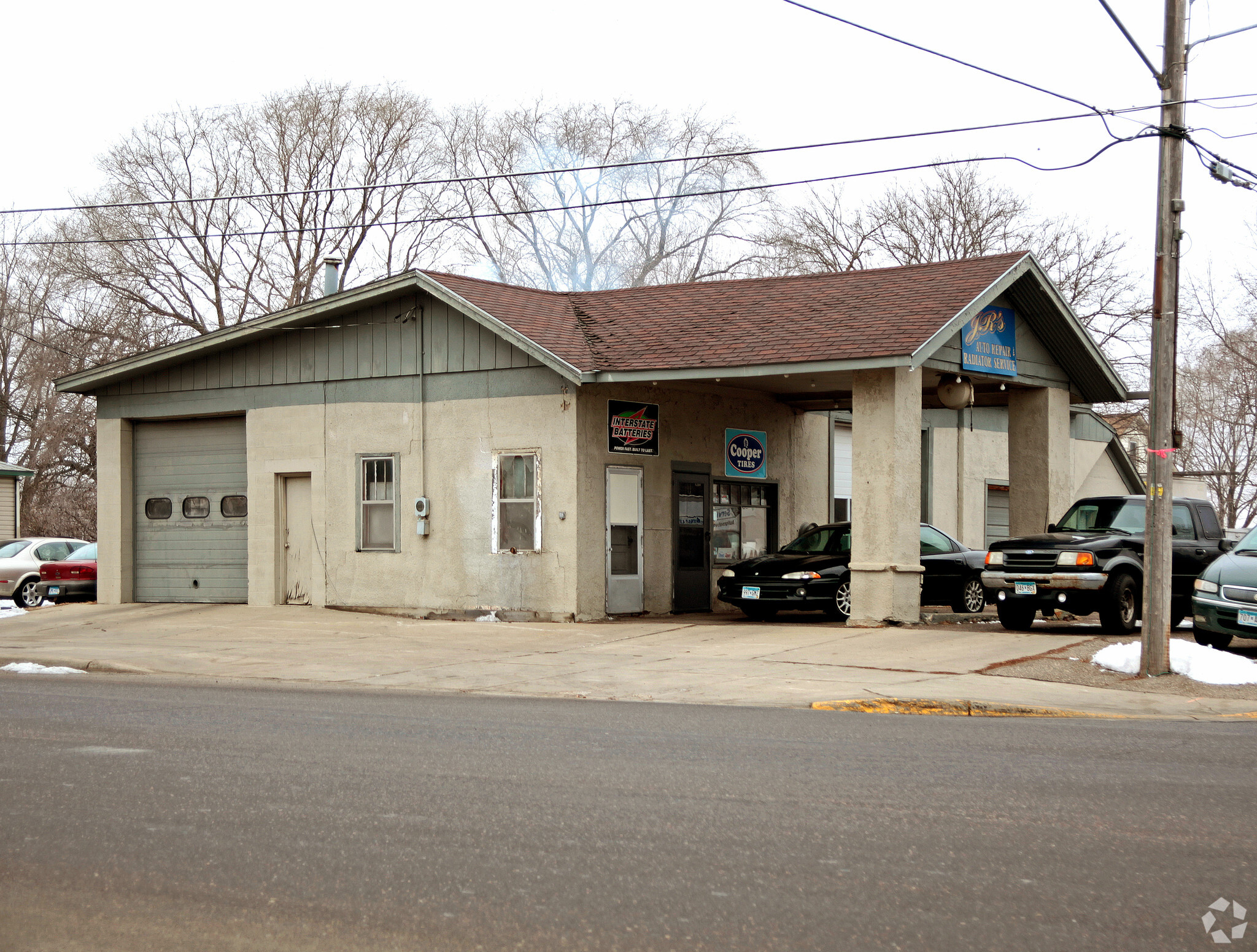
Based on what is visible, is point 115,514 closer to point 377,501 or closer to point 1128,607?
point 377,501

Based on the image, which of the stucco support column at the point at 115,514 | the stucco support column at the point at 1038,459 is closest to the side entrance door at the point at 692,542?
the stucco support column at the point at 1038,459

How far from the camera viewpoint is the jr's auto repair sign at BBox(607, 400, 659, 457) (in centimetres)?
1906

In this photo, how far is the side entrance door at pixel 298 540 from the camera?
20828 millimetres

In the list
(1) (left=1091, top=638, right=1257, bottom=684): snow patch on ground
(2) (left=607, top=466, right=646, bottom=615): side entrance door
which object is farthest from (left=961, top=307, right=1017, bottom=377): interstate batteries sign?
(1) (left=1091, top=638, right=1257, bottom=684): snow patch on ground

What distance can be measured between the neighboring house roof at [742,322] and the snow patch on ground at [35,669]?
7401mm

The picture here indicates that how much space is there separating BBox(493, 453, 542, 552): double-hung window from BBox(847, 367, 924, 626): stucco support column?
472 centimetres

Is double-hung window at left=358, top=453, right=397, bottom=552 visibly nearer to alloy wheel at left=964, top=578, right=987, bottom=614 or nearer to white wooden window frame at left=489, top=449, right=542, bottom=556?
white wooden window frame at left=489, top=449, right=542, bottom=556

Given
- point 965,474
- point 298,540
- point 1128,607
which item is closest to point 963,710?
point 1128,607

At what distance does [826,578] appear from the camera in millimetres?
18641

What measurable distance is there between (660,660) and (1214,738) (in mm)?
6390

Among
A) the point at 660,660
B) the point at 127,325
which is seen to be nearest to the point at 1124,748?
the point at 660,660

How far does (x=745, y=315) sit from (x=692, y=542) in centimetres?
384

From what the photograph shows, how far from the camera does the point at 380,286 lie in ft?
63.6

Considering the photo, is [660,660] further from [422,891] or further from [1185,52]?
[422,891]
